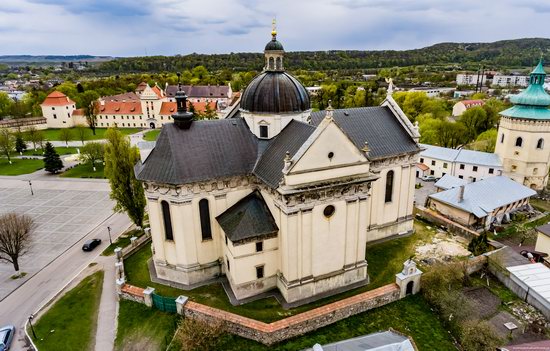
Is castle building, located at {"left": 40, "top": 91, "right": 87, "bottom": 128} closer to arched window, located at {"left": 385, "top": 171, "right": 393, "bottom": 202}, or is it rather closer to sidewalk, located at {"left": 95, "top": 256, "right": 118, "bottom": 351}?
sidewalk, located at {"left": 95, "top": 256, "right": 118, "bottom": 351}

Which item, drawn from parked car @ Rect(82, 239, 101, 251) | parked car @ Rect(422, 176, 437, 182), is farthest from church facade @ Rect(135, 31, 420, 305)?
parked car @ Rect(422, 176, 437, 182)

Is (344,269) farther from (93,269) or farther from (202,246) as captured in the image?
(93,269)

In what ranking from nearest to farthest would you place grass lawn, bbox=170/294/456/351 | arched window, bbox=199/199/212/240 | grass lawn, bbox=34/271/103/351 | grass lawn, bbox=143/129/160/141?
grass lawn, bbox=170/294/456/351 < grass lawn, bbox=34/271/103/351 < arched window, bbox=199/199/212/240 < grass lawn, bbox=143/129/160/141

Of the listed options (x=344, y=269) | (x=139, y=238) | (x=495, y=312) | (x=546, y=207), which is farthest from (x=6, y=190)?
(x=546, y=207)

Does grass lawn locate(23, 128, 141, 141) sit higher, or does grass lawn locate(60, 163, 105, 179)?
grass lawn locate(23, 128, 141, 141)

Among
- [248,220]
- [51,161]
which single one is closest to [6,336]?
[248,220]

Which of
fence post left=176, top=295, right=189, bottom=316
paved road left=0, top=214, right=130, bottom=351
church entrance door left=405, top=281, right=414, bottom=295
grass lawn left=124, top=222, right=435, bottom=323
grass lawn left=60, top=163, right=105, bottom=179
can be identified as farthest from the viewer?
grass lawn left=60, top=163, right=105, bottom=179

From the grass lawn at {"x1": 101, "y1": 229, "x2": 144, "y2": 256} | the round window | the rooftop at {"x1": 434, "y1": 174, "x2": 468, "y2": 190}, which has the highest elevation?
the round window

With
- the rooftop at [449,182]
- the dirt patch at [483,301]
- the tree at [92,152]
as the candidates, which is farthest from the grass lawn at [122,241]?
the rooftop at [449,182]
